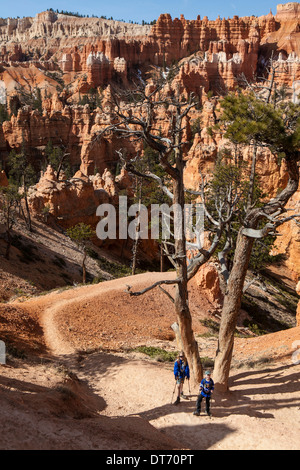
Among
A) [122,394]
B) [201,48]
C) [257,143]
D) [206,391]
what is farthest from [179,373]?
[201,48]

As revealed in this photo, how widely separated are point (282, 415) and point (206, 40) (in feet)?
454

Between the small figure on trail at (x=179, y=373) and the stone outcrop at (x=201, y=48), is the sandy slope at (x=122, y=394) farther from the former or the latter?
the stone outcrop at (x=201, y=48)

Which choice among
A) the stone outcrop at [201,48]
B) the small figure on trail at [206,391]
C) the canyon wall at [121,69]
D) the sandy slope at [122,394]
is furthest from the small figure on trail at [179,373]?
the stone outcrop at [201,48]

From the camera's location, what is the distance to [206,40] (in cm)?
12938

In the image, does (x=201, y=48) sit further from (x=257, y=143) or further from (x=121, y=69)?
(x=257, y=143)

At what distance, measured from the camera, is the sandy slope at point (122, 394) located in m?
6.63

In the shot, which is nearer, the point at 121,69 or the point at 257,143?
the point at 257,143

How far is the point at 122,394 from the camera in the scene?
10.6 meters

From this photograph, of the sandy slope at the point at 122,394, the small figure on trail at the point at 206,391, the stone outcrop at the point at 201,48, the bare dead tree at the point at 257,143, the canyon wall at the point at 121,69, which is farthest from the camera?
the stone outcrop at the point at 201,48

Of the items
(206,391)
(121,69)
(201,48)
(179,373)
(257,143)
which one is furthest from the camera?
(201,48)

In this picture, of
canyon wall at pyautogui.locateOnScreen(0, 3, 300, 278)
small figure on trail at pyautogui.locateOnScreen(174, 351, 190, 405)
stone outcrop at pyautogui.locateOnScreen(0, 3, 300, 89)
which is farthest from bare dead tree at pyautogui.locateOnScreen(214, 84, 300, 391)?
stone outcrop at pyautogui.locateOnScreen(0, 3, 300, 89)

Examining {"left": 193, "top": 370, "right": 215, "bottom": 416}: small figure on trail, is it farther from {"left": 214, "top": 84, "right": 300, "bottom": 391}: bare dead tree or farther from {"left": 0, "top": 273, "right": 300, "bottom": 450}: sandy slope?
{"left": 214, "top": 84, "right": 300, "bottom": 391}: bare dead tree

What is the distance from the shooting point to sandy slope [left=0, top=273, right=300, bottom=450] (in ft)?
21.8

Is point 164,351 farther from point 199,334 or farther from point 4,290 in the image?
Result: point 4,290
